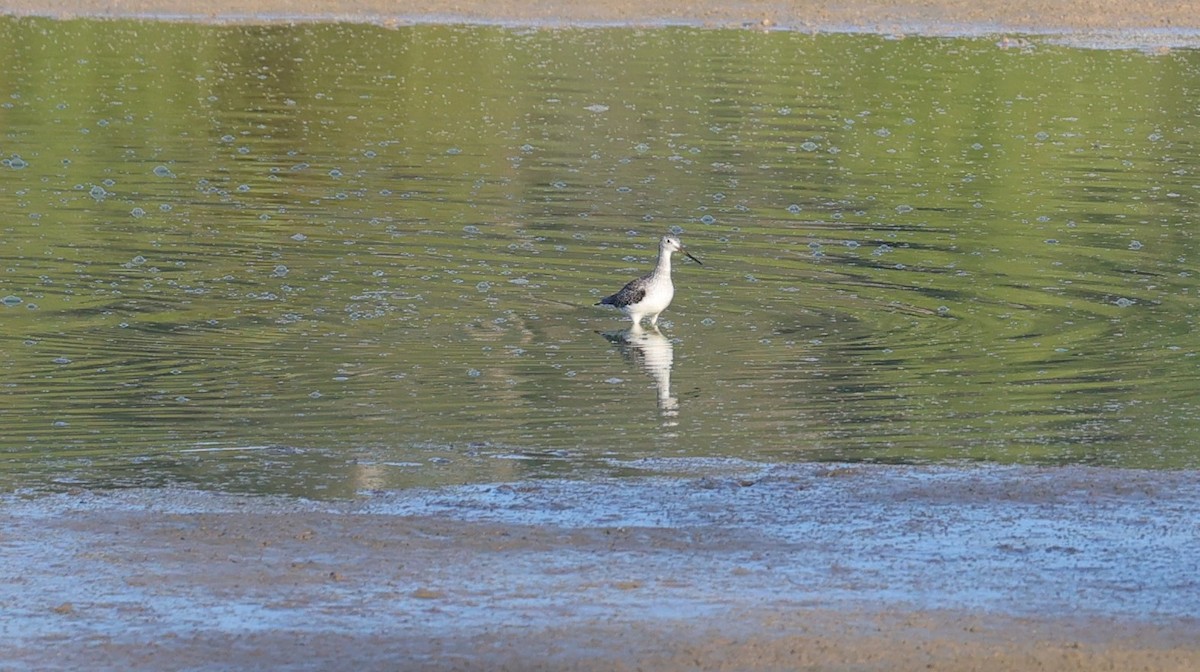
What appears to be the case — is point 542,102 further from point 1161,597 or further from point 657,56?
point 1161,597

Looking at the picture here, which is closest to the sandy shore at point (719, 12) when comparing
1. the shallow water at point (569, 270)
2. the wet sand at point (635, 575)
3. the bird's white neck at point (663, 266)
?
the shallow water at point (569, 270)

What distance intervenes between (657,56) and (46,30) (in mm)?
12296

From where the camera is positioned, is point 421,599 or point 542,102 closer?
point 421,599

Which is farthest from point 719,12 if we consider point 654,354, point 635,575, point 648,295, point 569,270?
point 635,575

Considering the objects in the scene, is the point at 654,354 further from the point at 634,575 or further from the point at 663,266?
the point at 634,575

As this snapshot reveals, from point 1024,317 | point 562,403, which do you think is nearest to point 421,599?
point 562,403

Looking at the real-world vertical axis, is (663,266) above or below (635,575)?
above

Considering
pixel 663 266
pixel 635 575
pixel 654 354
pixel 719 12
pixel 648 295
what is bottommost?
pixel 635 575

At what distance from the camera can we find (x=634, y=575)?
895cm

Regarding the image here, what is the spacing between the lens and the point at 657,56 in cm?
3775

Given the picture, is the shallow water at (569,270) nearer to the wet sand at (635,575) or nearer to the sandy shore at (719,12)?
the wet sand at (635,575)

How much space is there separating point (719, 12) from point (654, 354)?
30211 mm

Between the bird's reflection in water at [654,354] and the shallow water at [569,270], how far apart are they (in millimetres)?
48

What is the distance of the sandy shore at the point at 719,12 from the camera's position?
43.3 meters
